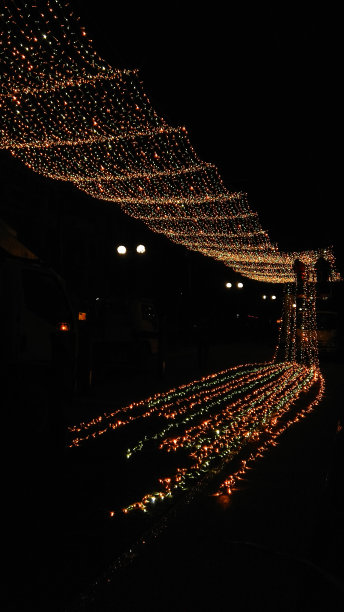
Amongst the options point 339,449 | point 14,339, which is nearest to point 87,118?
point 14,339

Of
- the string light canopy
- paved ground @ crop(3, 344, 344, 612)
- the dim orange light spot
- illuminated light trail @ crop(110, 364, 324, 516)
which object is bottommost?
illuminated light trail @ crop(110, 364, 324, 516)

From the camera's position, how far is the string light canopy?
8094mm

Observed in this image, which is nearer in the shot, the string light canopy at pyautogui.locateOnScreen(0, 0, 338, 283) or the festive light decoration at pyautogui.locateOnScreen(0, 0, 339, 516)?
the festive light decoration at pyautogui.locateOnScreen(0, 0, 339, 516)

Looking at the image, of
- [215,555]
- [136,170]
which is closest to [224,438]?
[215,555]

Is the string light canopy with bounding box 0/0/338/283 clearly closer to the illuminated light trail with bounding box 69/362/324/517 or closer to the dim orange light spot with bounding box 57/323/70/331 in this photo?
the dim orange light spot with bounding box 57/323/70/331

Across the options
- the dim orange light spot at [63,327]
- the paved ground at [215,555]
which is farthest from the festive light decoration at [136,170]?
the dim orange light spot at [63,327]

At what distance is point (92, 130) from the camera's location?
12.0 metres

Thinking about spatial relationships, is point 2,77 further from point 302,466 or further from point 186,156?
point 302,466

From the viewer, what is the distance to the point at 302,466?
7664 millimetres

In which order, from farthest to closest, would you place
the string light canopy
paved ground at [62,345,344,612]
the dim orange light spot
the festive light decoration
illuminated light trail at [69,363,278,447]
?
illuminated light trail at [69,363,278,447] < the dim orange light spot < the string light canopy < the festive light decoration < paved ground at [62,345,344,612]

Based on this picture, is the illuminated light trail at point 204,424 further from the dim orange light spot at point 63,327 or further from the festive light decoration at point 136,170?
the dim orange light spot at point 63,327

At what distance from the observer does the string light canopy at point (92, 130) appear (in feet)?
26.6

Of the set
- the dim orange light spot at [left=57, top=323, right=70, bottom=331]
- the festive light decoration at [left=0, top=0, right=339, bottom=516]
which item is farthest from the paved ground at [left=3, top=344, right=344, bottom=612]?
the dim orange light spot at [left=57, top=323, right=70, bottom=331]

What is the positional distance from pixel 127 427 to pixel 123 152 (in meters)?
5.78
